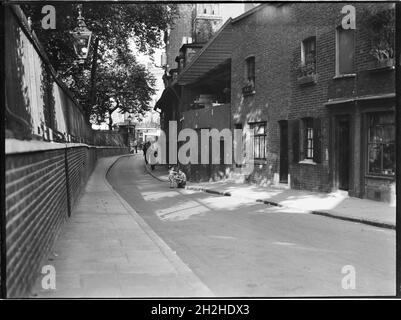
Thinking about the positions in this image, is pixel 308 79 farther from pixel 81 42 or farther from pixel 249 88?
pixel 81 42

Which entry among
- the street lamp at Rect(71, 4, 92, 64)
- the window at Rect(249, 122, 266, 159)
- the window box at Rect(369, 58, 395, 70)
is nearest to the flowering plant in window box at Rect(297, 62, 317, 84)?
the window box at Rect(369, 58, 395, 70)

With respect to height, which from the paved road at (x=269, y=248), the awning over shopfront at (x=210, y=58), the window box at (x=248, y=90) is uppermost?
the awning over shopfront at (x=210, y=58)

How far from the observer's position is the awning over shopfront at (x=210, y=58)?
546 inches

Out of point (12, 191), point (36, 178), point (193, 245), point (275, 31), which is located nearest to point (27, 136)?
point (36, 178)

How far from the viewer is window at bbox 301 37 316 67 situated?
9389mm

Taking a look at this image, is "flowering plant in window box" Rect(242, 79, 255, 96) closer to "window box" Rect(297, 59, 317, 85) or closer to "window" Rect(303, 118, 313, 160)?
"window box" Rect(297, 59, 317, 85)

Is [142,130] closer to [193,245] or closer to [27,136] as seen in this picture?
[193,245]

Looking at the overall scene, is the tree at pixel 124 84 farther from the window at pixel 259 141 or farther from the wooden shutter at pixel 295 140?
the wooden shutter at pixel 295 140

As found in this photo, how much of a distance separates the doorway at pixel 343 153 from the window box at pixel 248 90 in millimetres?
2222

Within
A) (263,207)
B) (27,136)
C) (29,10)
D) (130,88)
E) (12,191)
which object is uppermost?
(29,10)

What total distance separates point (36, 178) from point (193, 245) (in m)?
3.48

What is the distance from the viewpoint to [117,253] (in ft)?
21.9

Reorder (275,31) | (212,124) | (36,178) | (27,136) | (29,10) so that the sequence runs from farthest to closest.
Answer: (275,31), (212,124), (29,10), (36,178), (27,136)

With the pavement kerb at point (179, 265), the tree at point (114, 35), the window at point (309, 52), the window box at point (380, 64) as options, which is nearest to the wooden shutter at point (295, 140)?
the window at point (309, 52)
